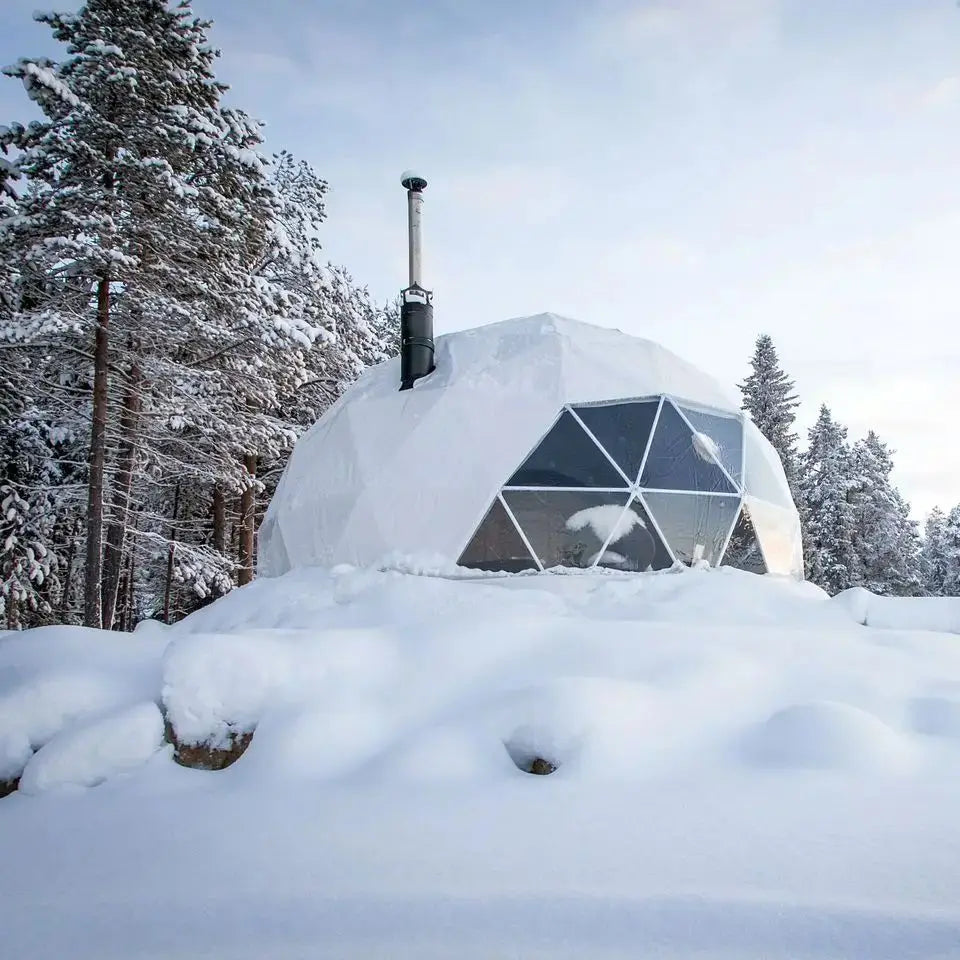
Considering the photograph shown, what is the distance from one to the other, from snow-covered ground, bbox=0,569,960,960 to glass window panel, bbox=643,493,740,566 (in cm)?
111

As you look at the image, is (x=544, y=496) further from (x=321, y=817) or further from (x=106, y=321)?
(x=106, y=321)

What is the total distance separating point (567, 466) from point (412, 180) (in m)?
4.93

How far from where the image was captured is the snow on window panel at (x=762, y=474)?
781 cm

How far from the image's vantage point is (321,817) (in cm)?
323

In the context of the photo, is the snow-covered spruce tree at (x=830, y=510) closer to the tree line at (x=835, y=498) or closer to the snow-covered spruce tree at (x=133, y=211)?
the tree line at (x=835, y=498)

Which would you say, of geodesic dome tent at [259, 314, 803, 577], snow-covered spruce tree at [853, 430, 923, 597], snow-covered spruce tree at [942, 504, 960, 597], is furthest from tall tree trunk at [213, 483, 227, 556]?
snow-covered spruce tree at [942, 504, 960, 597]

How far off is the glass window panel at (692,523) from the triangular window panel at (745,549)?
15 centimetres

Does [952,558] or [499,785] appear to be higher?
[499,785]

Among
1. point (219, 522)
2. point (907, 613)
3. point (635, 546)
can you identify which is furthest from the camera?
point (219, 522)

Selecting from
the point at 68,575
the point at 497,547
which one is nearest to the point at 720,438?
the point at 497,547

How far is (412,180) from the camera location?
8844 millimetres

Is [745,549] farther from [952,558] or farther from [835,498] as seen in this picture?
[952,558]

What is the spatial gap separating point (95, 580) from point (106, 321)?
412cm

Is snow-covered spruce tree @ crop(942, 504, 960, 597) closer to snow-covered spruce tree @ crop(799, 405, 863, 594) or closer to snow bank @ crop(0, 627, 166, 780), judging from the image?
snow-covered spruce tree @ crop(799, 405, 863, 594)
